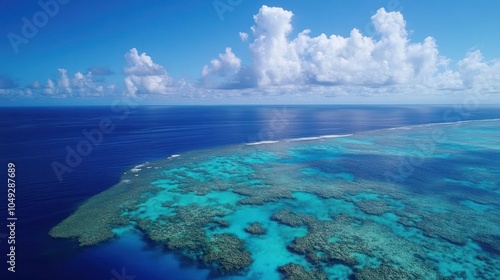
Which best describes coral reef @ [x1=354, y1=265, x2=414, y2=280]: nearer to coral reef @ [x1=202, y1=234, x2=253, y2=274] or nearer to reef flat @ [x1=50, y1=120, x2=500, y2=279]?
reef flat @ [x1=50, y1=120, x2=500, y2=279]

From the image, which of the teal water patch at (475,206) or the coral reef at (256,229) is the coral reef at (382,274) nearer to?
the coral reef at (256,229)

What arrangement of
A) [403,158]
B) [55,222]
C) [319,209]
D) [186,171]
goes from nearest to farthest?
[55,222], [319,209], [186,171], [403,158]

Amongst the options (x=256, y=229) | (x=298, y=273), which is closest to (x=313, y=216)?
(x=256, y=229)

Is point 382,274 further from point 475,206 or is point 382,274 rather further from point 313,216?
point 475,206

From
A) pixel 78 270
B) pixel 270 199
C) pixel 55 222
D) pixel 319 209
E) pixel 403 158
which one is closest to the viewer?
pixel 78 270

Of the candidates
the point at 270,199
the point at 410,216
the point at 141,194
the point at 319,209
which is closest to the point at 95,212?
the point at 141,194

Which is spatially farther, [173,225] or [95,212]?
[95,212]

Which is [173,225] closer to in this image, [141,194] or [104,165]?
[141,194]

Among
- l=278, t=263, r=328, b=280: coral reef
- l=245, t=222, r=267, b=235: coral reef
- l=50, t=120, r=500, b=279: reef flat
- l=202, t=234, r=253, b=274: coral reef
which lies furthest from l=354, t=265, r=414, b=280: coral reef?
l=245, t=222, r=267, b=235: coral reef

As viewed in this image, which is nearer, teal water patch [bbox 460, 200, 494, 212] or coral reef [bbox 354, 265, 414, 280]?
coral reef [bbox 354, 265, 414, 280]
